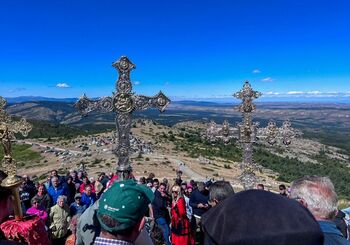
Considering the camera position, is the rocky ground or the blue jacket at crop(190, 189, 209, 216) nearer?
the blue jacket at crop(190, 189, 209, 216)

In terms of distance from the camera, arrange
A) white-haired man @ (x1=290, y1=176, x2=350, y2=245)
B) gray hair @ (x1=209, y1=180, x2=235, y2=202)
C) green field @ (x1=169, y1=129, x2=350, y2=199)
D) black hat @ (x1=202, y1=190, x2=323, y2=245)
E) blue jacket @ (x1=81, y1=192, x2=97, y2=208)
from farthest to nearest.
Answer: green field @ (x1=169, y1=129, x2=350, y2=199)
blue jacket @ (x1=81, y1=192, x2=97, y2=208)
gray hair @ (x1=209, y1=180, x2=235, y2=202)
white-haired man @ (x1=290, y1=176, x2=350, y2=245)
black hat @ (x1=202, y1=190, x2=323, y2=245)

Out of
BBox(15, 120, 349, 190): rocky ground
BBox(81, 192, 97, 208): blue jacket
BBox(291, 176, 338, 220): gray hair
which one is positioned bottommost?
BBox(15, 120, 349, 190): rocky ground

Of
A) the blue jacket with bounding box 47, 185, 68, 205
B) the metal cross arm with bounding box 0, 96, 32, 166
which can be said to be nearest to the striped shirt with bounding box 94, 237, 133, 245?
the metal cross arm with bounding box 0, 96, 32, 166

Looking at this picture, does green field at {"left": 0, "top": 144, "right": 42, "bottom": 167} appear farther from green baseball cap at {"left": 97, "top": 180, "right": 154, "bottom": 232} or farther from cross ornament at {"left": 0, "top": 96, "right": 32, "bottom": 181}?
green baseball cap at {"left": 97, "top": 180, "right": 154, "bottom": 232}

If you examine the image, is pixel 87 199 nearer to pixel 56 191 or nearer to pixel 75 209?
pixel 75 209

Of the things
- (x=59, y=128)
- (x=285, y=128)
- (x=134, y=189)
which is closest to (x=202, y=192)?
(x=285, y=128)

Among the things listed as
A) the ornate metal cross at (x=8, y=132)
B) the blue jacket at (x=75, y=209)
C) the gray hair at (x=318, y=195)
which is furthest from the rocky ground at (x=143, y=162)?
the gray hair at (x=318, y=195)

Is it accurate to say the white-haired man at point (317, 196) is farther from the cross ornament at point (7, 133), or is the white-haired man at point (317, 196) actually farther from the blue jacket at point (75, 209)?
the blue jacket at point (75, 209)
